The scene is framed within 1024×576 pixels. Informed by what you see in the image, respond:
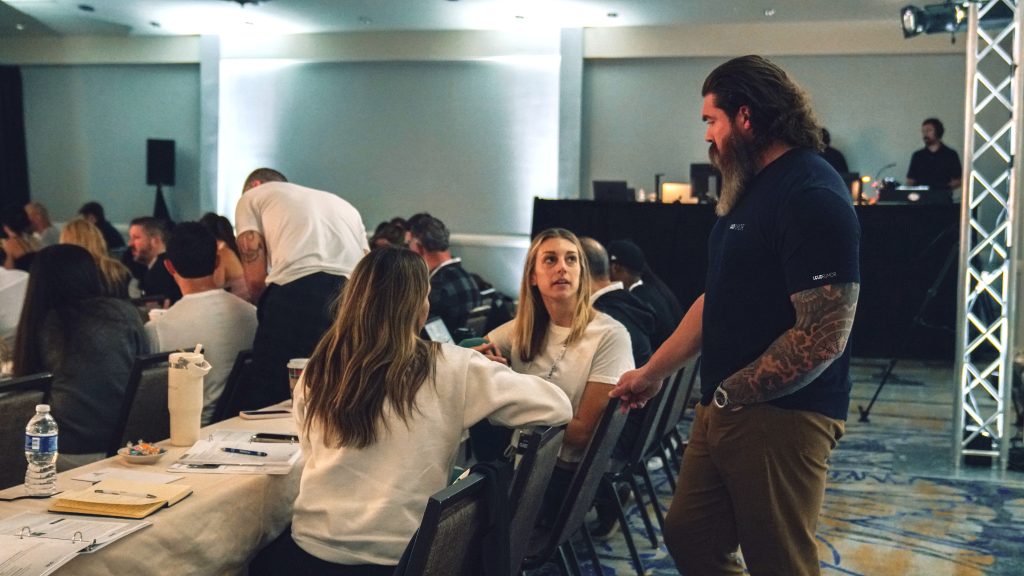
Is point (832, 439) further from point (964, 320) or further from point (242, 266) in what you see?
point (964, 320)

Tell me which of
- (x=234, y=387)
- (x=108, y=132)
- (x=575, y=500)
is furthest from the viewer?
(x=108, y=132)

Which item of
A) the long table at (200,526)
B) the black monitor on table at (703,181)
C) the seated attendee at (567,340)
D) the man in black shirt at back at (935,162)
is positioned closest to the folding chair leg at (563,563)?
the seated attendee at (567,340)

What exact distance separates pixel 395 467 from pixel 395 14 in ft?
32.0

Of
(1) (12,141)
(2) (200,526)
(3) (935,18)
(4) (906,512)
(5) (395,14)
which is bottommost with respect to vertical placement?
(4) (906,512)

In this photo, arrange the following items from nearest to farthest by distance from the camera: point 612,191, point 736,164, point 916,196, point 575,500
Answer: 1. point 736,164
2. point 575,500
3. point 916,196
4. point 612,191

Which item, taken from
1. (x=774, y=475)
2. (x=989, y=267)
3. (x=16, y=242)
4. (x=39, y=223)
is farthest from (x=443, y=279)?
(x=39, y=223)

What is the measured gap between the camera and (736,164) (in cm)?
226

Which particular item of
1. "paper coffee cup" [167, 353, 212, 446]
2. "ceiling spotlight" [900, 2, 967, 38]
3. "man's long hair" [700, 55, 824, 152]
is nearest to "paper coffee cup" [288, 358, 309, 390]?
"paper coffee cup" [167, 353, 212, 446]

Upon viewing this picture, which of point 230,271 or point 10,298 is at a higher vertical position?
point 230,271

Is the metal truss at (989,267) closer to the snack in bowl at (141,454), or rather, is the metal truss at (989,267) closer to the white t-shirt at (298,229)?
the white t-shirt at (298,229)

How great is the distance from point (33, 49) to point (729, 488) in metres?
13.7

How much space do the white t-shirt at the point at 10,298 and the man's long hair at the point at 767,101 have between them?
413 cm

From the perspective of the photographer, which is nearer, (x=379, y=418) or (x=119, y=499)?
(x=119, y=499)

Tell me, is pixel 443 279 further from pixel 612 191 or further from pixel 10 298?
pixel 612 191
